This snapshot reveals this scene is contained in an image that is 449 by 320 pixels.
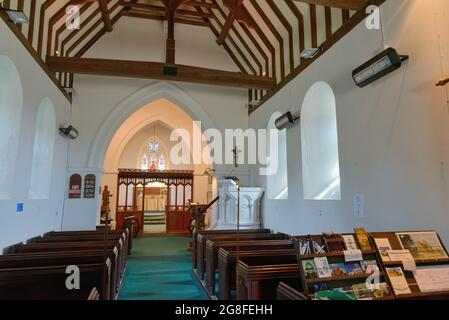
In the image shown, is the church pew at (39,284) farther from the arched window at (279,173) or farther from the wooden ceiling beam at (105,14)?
the wooden ceiling beam at (105,14)

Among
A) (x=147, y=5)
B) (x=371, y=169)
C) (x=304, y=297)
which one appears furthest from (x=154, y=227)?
(x=304, y=297)

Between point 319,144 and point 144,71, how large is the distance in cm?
367

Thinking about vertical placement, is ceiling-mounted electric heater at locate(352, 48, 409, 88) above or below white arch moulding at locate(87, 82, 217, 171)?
below

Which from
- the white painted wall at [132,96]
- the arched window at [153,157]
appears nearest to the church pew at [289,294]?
the white painted wall at [132,96]

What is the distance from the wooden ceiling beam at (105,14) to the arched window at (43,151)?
2.07 metres

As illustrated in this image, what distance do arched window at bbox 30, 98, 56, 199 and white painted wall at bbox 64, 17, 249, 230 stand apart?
3.31ft

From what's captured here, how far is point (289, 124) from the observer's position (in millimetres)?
5039

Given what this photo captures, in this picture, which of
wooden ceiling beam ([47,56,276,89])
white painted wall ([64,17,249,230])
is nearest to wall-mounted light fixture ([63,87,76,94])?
white painted wall ([64,17,249,230])

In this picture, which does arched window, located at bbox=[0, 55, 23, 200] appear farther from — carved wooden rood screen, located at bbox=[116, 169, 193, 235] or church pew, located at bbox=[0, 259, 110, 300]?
carved wooden rood screen, located at bbox=[116, 169, 193, 235]

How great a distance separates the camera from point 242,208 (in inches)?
246

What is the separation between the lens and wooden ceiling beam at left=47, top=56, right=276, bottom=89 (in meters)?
5.33

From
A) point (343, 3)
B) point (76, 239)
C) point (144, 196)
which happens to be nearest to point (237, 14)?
point (343, 3)

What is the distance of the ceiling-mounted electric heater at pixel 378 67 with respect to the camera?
272 centimetres

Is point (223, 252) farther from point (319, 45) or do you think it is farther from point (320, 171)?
point (319, 45)
